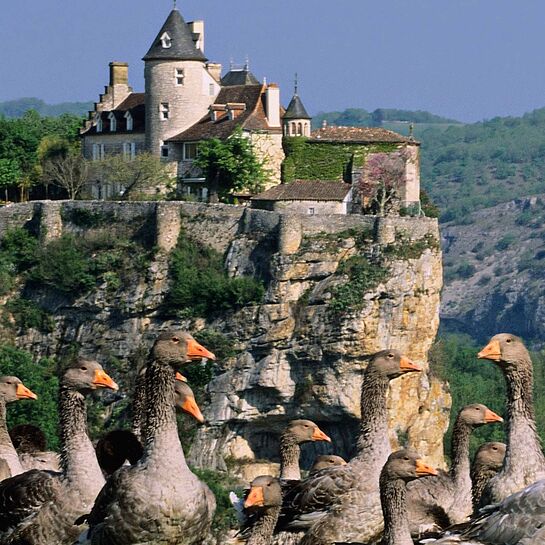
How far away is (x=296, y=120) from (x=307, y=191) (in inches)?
115

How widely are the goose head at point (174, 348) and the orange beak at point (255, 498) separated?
173 centimetres

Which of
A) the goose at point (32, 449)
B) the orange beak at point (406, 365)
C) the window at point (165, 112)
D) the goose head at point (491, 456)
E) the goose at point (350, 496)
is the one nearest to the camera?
the goose at point (350, 496)

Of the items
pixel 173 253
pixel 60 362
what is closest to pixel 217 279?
pixel 173 253

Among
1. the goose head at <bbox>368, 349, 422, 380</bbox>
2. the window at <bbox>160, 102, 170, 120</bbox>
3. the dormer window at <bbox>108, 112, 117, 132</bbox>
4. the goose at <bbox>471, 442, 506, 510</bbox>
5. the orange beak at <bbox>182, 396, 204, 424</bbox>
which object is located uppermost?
the window at <bbox>160, 102, 170, 120</bbox>

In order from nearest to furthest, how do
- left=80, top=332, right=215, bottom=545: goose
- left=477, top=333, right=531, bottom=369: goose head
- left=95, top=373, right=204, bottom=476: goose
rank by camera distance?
left=80, top=332, right=215, bottom=545: goose, left=95, top=373, right=204, bottom=476: goose, left=477, top=333, right=531, bottom=369: goose head

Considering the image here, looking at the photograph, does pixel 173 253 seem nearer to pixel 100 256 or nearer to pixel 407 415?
pixel 100 256

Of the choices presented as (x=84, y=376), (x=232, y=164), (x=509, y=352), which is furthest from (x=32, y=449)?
(x=232, y=164)

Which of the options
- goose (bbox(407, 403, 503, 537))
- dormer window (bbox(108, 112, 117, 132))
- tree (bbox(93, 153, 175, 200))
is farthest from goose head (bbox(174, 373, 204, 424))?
dormer window (bbox(108, 112, 117, 132))

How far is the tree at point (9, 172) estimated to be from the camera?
72.9m

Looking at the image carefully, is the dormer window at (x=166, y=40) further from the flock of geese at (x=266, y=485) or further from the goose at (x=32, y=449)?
the flock of geese at (x=266, y=485)

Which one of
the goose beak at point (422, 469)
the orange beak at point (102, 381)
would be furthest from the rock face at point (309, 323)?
the goose beak at point (422, 469)

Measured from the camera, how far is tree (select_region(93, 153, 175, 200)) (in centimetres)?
6900

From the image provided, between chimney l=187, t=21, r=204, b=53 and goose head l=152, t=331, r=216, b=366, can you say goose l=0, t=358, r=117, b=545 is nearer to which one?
goose head l=152, t=331, r=216, b=366

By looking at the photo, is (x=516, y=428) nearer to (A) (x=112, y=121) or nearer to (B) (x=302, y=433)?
(B) (x=302, y=433)
